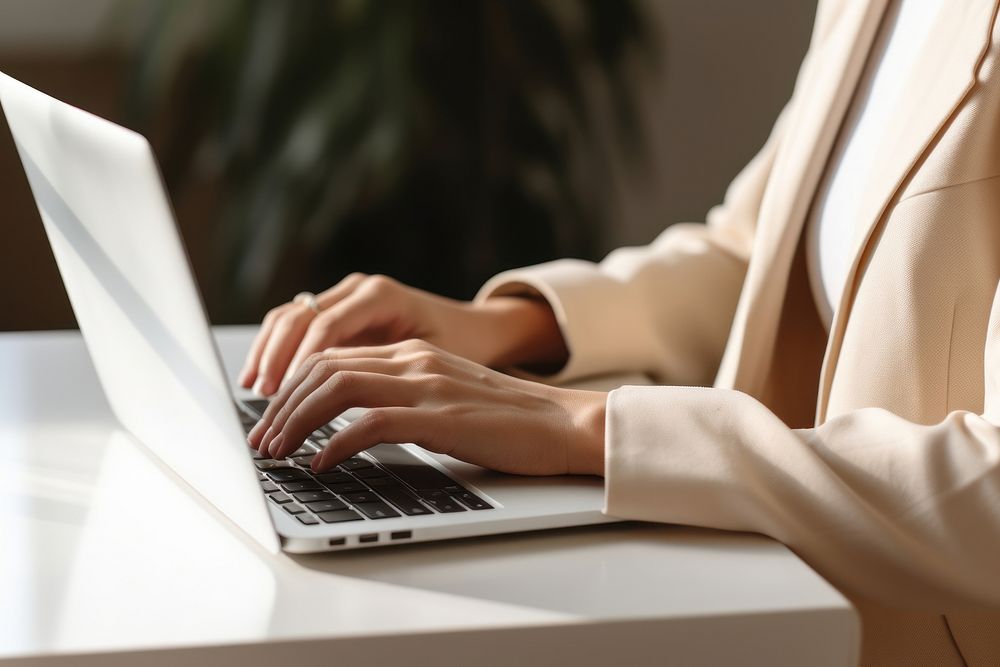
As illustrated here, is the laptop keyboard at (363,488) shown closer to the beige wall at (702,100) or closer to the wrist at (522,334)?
the wrist at (522,334)

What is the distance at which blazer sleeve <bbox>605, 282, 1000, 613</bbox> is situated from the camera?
517mm

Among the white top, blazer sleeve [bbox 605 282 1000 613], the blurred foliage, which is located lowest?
the blurred foliage

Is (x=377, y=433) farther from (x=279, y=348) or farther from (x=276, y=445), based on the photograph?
(x=279, y=348)

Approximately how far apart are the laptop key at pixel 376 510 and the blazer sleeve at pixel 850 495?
0.10 metres

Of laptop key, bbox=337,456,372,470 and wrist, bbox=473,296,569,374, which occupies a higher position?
laptop key, bbox=337,456,372,470

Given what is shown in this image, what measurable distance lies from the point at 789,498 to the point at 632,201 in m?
2.37

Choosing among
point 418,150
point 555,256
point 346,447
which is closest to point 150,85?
point 418,150

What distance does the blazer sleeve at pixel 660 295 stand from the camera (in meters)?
0.93

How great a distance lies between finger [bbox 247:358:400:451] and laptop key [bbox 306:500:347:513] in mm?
80

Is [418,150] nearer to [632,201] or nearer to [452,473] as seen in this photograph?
[632,201]

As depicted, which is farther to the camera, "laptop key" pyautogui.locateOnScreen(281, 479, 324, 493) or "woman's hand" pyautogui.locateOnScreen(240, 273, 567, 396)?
"woman's hand" pyautogui.locateOnScreen(240, 273, 567, 396)

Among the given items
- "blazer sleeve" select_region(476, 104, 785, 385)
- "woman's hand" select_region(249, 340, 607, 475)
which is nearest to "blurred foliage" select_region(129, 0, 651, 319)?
"blazer sleeve" select_region(476, 104, 785, 385)

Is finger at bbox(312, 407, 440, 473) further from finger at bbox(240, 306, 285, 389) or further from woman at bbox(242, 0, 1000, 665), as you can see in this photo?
finger at bbox(240, 306, 285, 389)

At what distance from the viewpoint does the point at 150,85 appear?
7.43 ft
